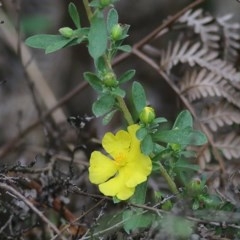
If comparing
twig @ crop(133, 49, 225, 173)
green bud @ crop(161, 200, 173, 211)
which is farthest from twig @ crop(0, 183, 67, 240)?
twig @ crop(133, 49, 225, 173)

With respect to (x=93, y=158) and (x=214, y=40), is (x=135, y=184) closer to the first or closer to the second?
(x=93, y=158)

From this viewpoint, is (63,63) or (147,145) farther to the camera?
(63,63)

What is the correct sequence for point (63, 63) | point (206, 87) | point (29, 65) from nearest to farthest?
1. point (206, 87)
2. point (29, 65)
3. point (63, 63)

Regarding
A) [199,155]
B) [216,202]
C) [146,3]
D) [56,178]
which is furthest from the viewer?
[146,3]

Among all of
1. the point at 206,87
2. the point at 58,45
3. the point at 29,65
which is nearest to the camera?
the point at 58,45

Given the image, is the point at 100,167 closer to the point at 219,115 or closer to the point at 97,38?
the point at 97,38

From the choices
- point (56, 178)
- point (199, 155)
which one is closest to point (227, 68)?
point (199, 155)

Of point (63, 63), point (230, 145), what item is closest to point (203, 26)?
point (230, 145)
